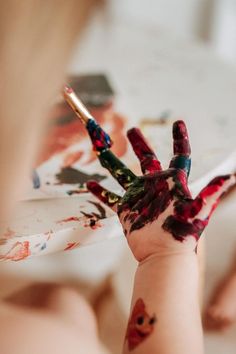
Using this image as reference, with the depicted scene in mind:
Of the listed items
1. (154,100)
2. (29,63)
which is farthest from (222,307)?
(29,63)

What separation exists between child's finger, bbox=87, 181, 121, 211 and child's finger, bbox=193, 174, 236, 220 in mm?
90

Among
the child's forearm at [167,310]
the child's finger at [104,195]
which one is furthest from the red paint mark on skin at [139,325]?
the child's finger at [104,195]

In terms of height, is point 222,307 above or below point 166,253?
→ below

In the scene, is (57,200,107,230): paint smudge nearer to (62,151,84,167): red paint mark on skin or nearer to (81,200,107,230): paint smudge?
(81,200,107,230): paint smudge

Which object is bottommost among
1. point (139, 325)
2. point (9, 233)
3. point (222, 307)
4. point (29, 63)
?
point (222, 307)

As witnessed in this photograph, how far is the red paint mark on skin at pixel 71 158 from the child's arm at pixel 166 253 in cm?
12

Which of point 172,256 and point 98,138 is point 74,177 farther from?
point 172,256

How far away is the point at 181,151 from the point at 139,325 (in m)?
0.18

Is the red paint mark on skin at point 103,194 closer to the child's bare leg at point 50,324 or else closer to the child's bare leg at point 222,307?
the child's bare leg at point 50,324

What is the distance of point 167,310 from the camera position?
Answer: 481mm

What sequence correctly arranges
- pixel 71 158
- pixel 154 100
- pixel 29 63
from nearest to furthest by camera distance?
pixel 29 63 < pixel 71 158 < pixel 154 100

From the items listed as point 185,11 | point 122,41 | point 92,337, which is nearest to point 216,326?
point 92,337

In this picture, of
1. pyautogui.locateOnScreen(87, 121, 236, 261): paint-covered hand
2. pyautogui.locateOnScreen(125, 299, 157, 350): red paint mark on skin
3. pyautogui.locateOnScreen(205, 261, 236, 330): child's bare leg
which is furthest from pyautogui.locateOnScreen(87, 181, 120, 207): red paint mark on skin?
pyautogui.locateOnScreen(205, 261, 236, 330): child's bare leg

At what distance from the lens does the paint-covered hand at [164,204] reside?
0.51 metres
